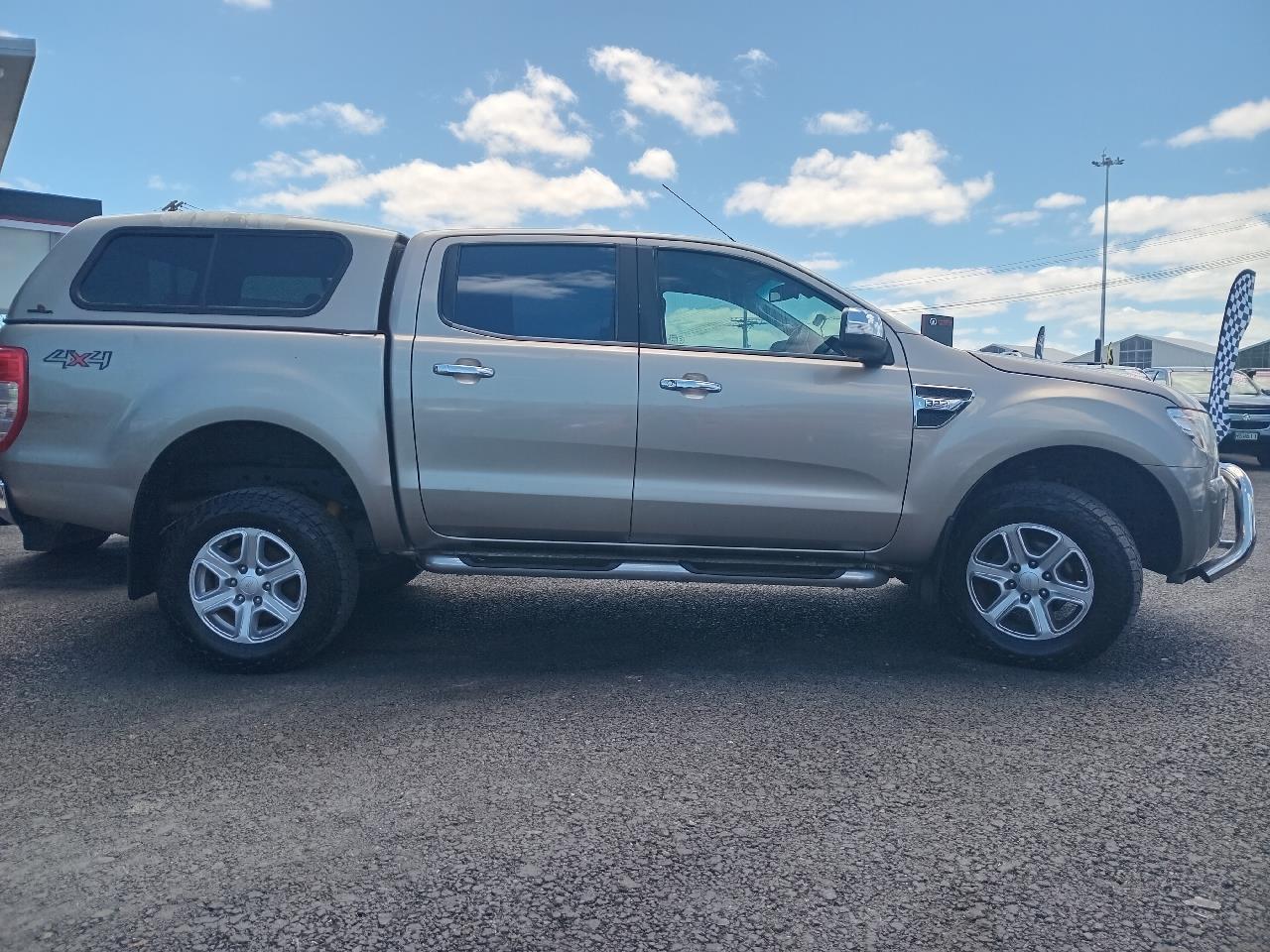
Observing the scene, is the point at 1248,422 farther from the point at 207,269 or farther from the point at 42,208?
the point at 42,208

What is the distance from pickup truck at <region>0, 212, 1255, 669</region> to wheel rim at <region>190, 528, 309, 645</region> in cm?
1

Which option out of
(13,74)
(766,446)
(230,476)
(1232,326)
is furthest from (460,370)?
(13,74)

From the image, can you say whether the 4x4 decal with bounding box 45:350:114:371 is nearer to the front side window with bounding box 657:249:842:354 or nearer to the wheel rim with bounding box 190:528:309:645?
the wheel rim with bounding box 190:528:309:645

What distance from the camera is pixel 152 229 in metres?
4.41

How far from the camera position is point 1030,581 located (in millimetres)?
4297

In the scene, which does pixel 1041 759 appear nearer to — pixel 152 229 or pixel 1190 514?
pixel 1190 514

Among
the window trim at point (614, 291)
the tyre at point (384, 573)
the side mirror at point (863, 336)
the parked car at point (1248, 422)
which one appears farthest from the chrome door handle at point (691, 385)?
the parked car at point (1248, 422)

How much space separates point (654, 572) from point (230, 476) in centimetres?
203

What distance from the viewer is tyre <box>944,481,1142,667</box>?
13.7 feet

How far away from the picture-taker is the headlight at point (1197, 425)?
4383mm

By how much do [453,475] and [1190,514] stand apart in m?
3.33

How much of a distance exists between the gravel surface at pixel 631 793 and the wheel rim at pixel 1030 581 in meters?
0.25

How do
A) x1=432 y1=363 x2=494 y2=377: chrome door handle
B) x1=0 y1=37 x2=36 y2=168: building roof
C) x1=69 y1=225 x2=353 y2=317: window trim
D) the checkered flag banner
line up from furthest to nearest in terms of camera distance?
x1=0 y1=37 x2=36 y2=168: building roof < the checkered flag banner < x1=69 y1=225 x2=353 y2=317: window trim < x1=432 y1=363 x2=494 y2=377: chrome door handle

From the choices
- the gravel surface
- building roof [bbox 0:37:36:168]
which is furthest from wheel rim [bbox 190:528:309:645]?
building roof [bbox 0:37:36:168]
